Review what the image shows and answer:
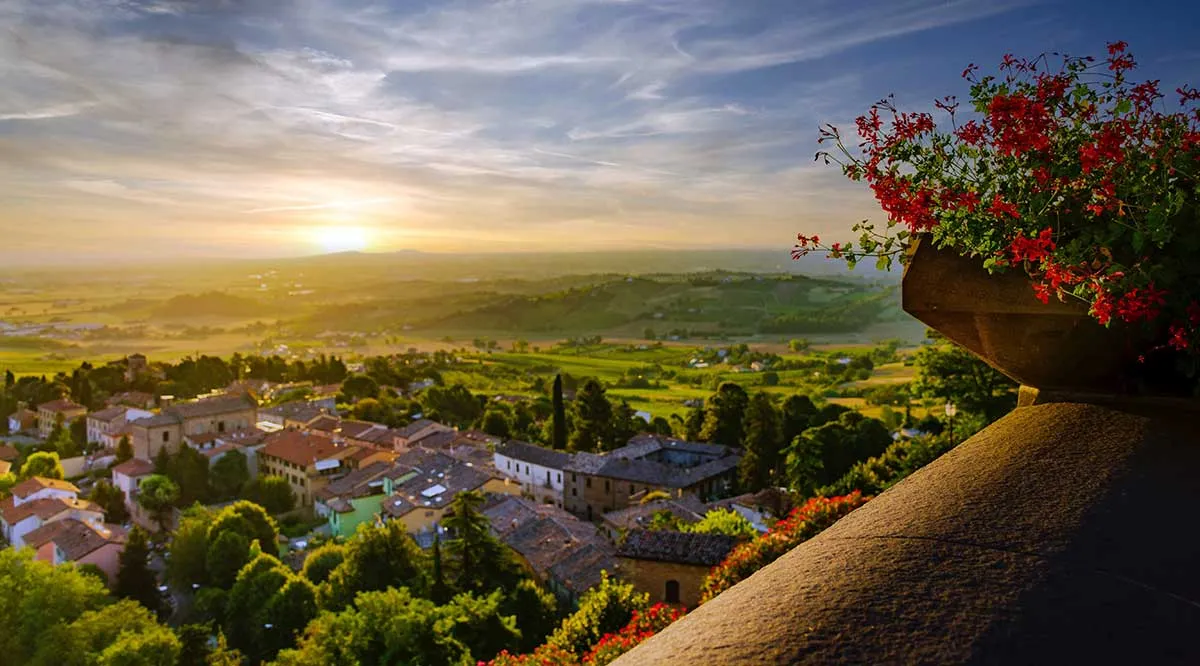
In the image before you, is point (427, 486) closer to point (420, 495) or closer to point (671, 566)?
point (420, 495)

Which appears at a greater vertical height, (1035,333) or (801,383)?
(1035,333)

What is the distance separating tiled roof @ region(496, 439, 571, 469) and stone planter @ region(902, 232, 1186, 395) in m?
31.7

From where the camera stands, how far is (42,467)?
41656 millimetres

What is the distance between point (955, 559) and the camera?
42.7 inches

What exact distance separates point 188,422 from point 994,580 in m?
52.8

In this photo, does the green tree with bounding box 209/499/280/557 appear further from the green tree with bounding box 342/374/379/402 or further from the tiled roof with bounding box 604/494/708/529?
the green tree with bounding box 342/374/379/402

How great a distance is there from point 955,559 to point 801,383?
55.3 meters

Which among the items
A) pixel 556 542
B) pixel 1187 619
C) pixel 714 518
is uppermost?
pixel 1187 619

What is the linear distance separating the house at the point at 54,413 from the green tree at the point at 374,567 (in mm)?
40305

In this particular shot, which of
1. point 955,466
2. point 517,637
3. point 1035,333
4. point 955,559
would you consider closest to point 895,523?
point 955,559

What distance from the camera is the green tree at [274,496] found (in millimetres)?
38906

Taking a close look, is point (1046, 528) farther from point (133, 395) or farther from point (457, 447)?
point (133, 395)

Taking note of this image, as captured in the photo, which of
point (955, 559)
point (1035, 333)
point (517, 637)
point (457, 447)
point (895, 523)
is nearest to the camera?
point (955, 559)

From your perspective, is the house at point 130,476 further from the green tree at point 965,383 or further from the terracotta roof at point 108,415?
the green tree at point 965,383
